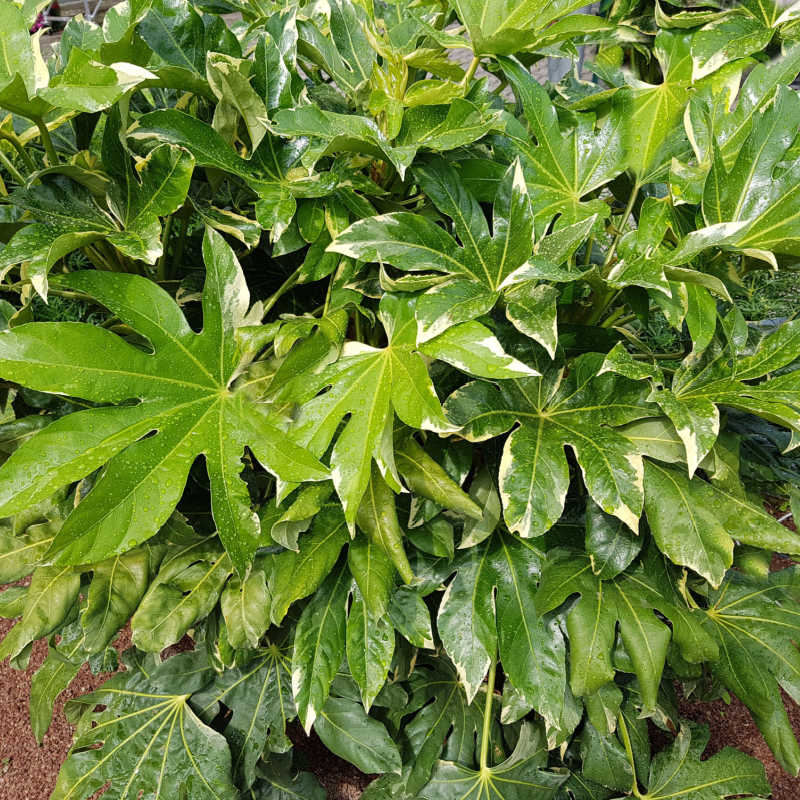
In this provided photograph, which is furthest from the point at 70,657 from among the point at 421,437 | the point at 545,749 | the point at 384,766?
the point at 545,749

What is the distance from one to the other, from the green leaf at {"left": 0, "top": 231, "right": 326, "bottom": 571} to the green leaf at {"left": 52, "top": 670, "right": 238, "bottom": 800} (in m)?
0.59

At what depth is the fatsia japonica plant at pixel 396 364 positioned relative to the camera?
2.50 ft

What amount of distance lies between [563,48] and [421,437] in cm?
62

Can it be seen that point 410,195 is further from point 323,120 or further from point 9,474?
point 9,474

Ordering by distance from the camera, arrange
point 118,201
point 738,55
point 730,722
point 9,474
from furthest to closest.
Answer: point 730,722, point 738,55, point 118,201, point 9,474

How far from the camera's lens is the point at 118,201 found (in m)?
0.82

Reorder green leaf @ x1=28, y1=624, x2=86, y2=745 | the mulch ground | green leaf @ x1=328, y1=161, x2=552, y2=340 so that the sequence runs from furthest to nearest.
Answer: the mulch ground → green leaf @ x1=28, y1=624, x2=86, y2=745 → green leaf @ x1=328, y1=161, x2=552, y2=340

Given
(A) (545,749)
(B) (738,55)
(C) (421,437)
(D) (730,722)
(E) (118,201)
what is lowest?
(D) (730,722)

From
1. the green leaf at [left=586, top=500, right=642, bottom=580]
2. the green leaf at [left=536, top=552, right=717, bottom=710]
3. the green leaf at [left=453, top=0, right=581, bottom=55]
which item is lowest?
the green leaf at [left=536, top=552, right=717, bottom=710]

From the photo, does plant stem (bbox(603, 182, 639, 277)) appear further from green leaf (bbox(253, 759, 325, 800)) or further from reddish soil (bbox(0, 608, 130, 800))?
reddish soil (bbox(0, 608, 130, 800))

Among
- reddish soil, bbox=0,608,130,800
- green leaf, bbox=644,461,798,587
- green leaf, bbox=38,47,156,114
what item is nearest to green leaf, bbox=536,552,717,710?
green leaf, bbox=644,461,798,587

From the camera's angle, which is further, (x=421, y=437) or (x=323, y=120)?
(x=421, y=437)

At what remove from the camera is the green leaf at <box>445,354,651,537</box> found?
817mm

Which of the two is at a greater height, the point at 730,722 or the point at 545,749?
the point at 545,749
